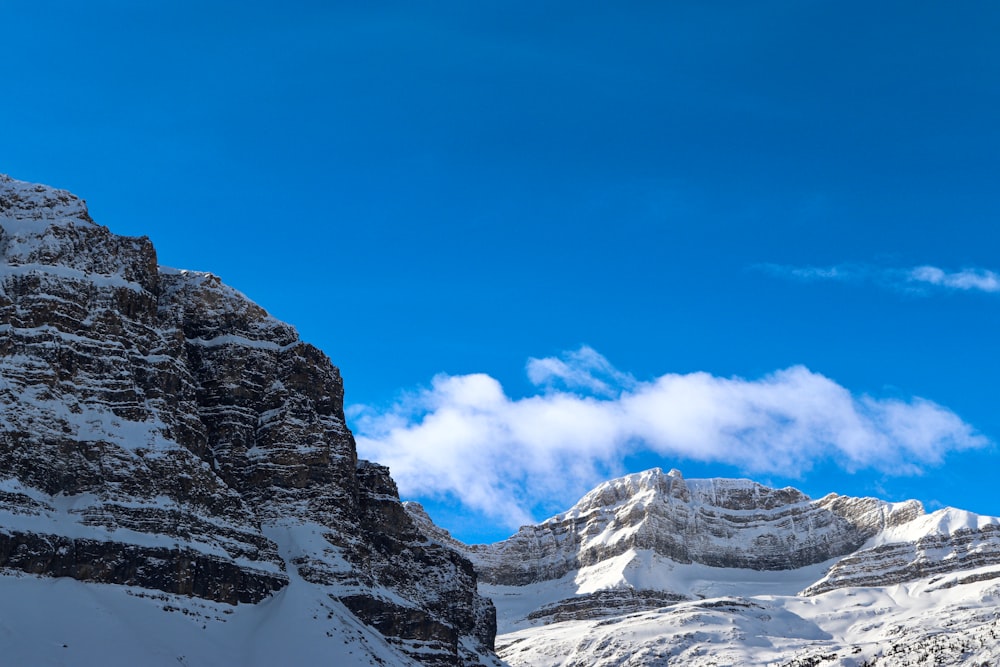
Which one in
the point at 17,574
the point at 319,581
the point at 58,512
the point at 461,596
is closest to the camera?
the point at 17,574

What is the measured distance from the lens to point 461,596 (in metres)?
180

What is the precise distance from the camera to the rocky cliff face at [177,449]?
12988cm

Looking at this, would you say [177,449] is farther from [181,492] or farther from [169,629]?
[169,629]

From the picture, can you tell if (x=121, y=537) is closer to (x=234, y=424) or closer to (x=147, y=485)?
(x=147, y=485)

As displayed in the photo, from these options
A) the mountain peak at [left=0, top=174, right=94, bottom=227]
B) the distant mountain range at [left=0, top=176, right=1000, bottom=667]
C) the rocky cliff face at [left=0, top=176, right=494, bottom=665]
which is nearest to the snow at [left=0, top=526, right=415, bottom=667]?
the distant mountain range at [left=0, top=176, right=1000, bottom=667]

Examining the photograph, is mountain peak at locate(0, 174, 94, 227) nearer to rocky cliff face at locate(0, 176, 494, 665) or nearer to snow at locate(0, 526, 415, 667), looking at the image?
rocky cliff face at locate(0, 176, 494, 665)

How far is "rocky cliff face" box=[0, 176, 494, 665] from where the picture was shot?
426 ft

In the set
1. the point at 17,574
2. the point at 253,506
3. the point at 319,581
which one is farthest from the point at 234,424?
the point at 17,574

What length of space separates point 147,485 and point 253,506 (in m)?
21.4

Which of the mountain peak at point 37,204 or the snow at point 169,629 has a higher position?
the mountain peak at point 37,204

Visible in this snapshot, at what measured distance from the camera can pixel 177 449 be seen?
141m

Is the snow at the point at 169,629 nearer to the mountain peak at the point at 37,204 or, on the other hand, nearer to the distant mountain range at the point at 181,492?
the distant mountain range at the point at 181,492

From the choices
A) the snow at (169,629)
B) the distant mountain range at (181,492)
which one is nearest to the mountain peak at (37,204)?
the distant mountain range at (181,492)

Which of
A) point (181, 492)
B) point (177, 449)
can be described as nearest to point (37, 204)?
point (177, 449)
